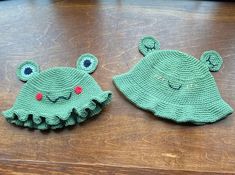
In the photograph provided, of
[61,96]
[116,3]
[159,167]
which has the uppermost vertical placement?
[116,3]

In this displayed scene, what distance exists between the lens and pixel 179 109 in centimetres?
82

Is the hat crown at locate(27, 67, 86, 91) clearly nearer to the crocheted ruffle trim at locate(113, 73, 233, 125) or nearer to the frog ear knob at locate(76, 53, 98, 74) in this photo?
the frog ear knob at locate(76, 53, 98, 74)

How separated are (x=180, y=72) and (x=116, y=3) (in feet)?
1.18

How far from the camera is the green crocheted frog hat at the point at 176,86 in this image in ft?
2.68

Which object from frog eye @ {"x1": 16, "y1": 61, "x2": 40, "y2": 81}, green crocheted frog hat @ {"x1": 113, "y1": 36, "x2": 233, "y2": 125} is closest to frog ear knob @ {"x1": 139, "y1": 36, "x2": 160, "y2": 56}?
green crocheted frog hat @ {"x1": 113, "y1": 36, "x2": 233, "y2": 125}

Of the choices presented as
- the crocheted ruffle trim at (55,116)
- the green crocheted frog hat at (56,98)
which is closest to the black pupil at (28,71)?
the green crocheted frog hat at (56,98)

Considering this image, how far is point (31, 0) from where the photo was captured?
1086 millimetres

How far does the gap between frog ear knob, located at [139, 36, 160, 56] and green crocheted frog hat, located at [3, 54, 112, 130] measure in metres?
0.15

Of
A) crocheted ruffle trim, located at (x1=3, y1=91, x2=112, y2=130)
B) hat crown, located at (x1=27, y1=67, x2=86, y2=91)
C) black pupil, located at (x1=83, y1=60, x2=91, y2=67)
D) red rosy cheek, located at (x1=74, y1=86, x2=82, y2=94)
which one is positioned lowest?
crocheted ruffle trim, located at (x1=3, y1=91, x2=112, y2=130)

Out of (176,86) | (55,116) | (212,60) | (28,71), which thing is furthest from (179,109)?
(28,71)

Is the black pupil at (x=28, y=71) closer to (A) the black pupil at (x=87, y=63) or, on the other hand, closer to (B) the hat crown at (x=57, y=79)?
(B) the hat crown at (x=57, y=79)

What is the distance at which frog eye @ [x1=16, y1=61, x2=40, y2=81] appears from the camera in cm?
89

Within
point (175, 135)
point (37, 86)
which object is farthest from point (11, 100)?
point (175, 135)

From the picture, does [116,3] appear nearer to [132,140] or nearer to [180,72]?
[180,72]
